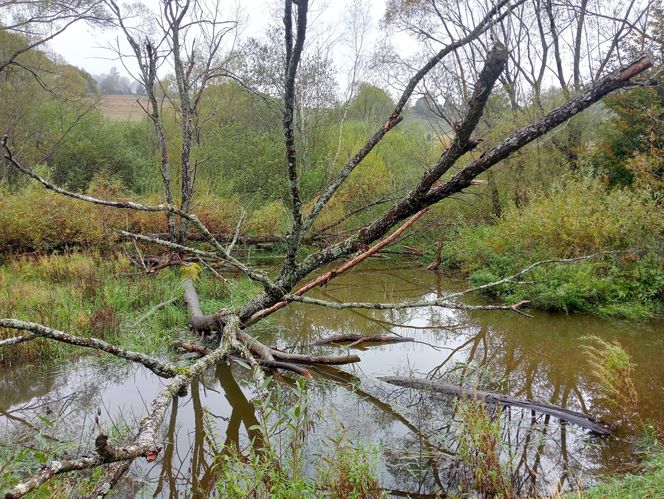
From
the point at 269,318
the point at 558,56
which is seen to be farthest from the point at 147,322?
the point at 558,56

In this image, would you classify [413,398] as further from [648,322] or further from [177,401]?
[648,322]

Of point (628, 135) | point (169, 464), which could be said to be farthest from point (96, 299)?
point (628, 135)

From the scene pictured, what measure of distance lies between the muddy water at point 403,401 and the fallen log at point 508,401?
3.3 inches

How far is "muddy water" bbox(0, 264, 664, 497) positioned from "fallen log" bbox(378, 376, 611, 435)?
83 mm

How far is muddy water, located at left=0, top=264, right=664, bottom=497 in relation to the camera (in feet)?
12.0

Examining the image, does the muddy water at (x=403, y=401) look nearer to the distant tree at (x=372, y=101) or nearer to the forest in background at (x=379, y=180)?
the forest in background at (x=379, y=180)

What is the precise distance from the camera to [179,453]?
12.8ft

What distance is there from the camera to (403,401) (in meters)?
4.88

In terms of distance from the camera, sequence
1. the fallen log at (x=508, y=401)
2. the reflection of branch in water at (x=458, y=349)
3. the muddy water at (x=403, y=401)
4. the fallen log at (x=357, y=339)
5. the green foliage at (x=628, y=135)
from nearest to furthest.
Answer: the muddy water at (x=403, y=401) < the fallen log at (x=508, y=401) < the reflection of branch in water at (x=458, y=349) < the fallen log at (x=357, y=339) < the green foliage at (x=628, y=135)

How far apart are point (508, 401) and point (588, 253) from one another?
18.4ft

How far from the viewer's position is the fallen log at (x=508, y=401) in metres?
4.23

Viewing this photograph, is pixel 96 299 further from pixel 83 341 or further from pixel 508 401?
pixel 508 401

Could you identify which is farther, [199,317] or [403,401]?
[199,317]

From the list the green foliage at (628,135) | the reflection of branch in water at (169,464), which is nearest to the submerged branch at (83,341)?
the reflection of branch in water at (169,464)
